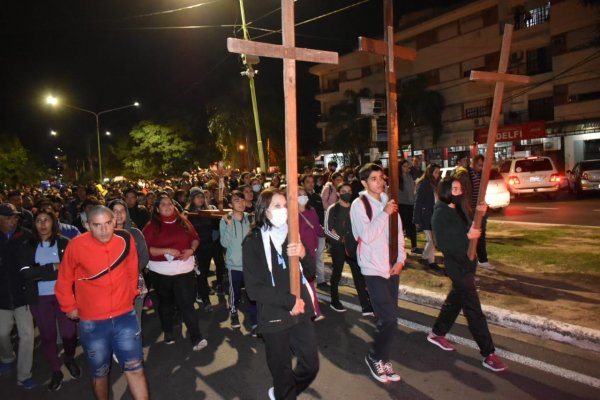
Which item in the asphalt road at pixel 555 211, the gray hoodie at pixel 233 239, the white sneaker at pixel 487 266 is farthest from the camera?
the asphalt road at pixel 555 211

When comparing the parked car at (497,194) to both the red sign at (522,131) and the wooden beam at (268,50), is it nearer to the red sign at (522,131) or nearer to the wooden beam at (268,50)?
the wooden beam at (268,50)

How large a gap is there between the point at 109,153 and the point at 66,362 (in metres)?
43.5

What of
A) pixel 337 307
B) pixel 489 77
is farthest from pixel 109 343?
pixel 489 77

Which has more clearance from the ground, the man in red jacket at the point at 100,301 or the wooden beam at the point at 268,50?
the wooden beam at the point at 268,50

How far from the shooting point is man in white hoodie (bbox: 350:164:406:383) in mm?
4195

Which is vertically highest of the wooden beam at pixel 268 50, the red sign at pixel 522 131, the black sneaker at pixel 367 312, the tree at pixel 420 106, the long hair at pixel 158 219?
the tree at pixel 420 106

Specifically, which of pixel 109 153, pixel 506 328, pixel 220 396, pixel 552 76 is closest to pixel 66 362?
pixel 220 396

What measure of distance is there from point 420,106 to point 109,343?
3395 centimetres

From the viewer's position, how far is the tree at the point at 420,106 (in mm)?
34531

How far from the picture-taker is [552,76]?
28312 mm

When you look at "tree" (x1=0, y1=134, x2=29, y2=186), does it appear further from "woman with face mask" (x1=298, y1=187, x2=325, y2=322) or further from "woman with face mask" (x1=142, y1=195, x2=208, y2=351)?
"woman with face mask" (x1=298, y1=187, x2=325, y2=322)

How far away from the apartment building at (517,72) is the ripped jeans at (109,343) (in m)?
22.1

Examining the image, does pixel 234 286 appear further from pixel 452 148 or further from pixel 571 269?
pixel 452 148

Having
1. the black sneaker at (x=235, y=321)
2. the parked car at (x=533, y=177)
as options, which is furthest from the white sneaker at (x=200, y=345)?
the parked car at (x=533, y=177)
